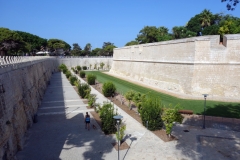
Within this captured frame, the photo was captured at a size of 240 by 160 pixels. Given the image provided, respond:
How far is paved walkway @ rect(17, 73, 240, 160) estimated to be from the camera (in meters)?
7.79

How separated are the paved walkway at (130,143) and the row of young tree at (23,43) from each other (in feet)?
83.8

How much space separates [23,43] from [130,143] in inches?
1346

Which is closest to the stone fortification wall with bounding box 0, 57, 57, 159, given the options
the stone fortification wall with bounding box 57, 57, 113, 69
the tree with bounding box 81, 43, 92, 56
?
the stone fortification wall with bounding box 57, 57, 113, 69

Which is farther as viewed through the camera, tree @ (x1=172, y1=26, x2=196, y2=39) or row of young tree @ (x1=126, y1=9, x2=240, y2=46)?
tree @ (x1=172, y1=26, x2=196, y2=39)

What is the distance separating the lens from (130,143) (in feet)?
29.2

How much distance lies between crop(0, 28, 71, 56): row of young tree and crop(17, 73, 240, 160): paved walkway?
83.8 ft

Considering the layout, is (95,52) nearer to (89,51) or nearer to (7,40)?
(89,51)

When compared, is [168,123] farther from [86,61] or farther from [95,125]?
[86,61]

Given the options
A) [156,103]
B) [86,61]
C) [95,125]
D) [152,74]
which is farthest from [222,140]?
[86,61]

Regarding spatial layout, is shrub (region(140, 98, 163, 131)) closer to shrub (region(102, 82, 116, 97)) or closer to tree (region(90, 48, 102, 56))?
shrub (region(102, 82, 116, 97))

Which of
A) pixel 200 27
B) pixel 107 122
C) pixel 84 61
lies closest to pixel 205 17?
pixel 200 27

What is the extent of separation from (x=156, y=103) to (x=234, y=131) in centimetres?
426

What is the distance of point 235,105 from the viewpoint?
47.5ft

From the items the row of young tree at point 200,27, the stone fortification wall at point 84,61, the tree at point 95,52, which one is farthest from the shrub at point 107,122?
the tree at point 95,52
